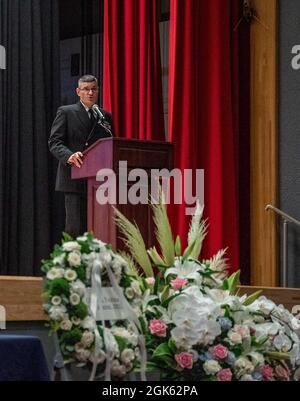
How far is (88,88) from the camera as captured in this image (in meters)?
4.78

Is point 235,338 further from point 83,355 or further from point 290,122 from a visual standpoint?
point 290,122

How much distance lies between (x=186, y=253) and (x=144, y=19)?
4.08m

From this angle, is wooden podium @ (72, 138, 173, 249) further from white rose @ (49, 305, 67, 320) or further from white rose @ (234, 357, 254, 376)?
white rose @ (49, 305, 67, 320)

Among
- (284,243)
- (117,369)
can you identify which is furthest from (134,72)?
(117,369)

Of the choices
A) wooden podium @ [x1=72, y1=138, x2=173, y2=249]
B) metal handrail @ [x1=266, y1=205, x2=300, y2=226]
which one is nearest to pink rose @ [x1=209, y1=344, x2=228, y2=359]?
wooden podium @ [x1=72, y1=138, x2=173, y2=249]

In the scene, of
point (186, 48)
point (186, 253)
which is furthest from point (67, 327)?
point (186, 48)

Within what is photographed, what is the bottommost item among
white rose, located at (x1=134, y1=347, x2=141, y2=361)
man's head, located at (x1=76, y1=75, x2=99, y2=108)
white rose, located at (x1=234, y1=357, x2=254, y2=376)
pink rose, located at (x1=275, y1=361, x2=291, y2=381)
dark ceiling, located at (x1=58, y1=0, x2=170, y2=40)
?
pink rose, located at (x1=275, y1=361, x2=291, y2=381)

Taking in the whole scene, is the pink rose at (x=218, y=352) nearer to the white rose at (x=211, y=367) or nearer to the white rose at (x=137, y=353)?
the white rose at (x=211, y=367)

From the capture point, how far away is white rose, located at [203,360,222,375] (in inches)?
55.5

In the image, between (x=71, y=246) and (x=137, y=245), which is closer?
(x=71, y=246)

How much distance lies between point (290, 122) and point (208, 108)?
49cm

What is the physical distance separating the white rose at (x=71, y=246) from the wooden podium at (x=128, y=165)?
2.39 meters

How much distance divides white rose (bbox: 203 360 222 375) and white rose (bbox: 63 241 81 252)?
0.88 ft

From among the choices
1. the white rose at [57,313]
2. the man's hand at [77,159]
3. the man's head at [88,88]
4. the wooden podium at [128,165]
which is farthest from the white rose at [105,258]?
the man's head at [88,88]
